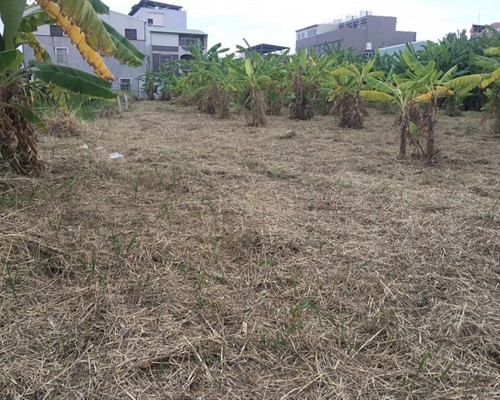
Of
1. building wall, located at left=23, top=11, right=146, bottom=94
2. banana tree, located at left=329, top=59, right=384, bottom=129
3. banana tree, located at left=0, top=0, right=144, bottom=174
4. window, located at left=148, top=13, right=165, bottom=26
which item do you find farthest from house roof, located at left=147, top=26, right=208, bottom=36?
banana tree, located at left=0, top=0, right=144, bottom=174

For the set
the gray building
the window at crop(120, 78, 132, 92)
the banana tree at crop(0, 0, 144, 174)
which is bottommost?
the banana tree at crop(0, 0, 144, 174)

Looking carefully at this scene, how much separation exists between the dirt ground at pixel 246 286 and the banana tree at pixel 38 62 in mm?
350

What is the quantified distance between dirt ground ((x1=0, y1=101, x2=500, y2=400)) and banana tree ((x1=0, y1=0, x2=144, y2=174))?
35cm

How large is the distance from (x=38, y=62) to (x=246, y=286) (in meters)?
3.03

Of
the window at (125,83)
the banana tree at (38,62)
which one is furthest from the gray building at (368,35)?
the banana tree at (38,62)

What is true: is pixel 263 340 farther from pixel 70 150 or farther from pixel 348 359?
pixel 70 150

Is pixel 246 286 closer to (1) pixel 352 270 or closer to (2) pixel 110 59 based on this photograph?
(1) pixel 352 270

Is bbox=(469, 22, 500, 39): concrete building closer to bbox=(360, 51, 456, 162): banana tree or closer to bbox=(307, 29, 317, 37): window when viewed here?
bbox=(360, 51, 456, 162): banana tree

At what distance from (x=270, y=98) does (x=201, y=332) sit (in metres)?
10.1

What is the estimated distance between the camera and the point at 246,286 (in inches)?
95.3

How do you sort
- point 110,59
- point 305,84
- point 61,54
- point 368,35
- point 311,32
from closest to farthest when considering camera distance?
point 305,84
point 110,59
point 61,54
point 368,35
point 311,32

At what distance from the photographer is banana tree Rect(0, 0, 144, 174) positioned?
314cm

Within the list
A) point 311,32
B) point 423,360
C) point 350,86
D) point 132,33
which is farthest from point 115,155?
point 311,32

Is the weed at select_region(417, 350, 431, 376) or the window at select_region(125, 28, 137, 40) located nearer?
the weed at select_region(417, 350, 431, 376)
